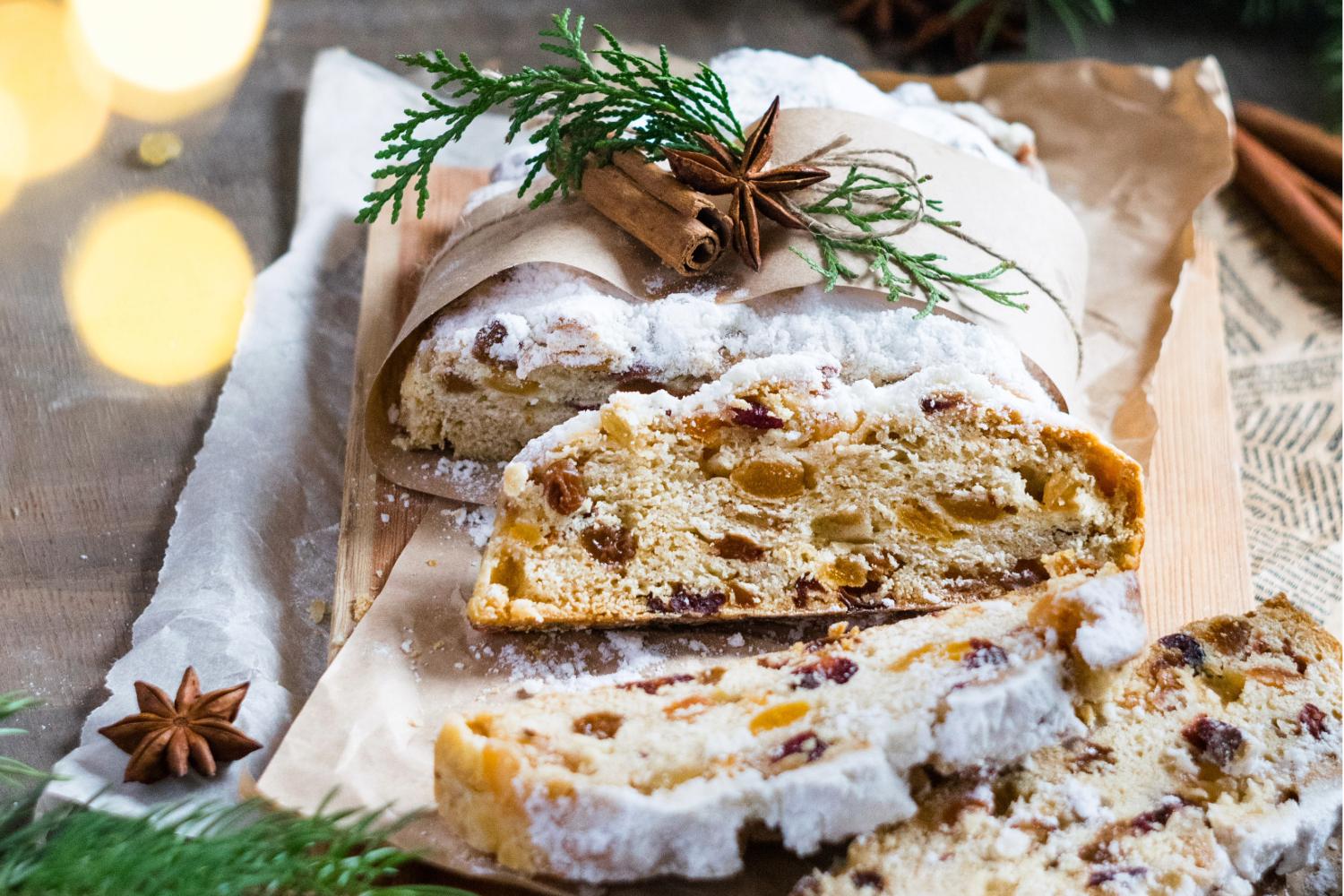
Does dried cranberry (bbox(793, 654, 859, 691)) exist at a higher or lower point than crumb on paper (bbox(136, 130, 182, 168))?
lower

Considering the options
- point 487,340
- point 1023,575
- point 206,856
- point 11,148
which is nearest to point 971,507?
point 1023,575

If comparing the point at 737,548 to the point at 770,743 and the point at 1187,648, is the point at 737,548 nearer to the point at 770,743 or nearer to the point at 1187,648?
the point at 770,743

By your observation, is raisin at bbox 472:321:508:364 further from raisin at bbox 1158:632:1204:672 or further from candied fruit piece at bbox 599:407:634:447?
raisin at bbox 1158:632:1204:672

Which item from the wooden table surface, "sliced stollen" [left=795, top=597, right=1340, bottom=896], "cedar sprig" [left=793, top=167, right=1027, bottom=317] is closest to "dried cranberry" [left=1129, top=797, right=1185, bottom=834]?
"sliced stollen" [left=795, top=597, right=1340, bottom=896]

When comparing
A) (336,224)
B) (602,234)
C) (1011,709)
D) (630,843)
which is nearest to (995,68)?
(602,234)

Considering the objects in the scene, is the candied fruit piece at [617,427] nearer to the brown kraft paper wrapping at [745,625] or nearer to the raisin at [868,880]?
the brown kraft paper wrapping at [745,625]
